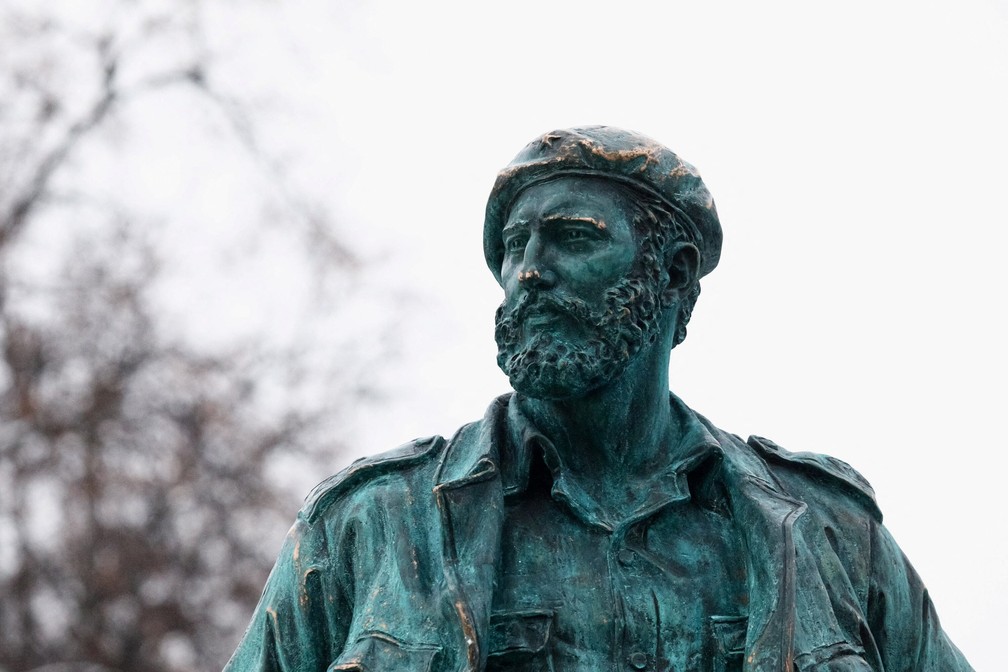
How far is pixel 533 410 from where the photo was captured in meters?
5.74

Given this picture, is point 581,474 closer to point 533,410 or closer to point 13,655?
point 533,410

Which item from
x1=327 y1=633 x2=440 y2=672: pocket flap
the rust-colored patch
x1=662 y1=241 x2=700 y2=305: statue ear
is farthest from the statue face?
x1=327 y1=633 x2=440 y2=672: pocket flap

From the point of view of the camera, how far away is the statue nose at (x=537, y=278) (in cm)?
550

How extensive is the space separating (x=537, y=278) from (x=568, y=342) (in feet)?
0.54

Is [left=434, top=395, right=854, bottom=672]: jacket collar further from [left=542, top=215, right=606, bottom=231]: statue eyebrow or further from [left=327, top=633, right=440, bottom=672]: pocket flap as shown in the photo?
[left=542, top=215, right=606, bottom=231]: statue eyebrow

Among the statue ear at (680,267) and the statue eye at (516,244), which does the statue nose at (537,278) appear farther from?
the statue ear at (680,267)

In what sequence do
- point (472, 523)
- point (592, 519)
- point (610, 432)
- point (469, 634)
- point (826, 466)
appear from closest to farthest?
point (469, 634), point (472, 523), point (592, 519), point (610, 432), point (826, 466)

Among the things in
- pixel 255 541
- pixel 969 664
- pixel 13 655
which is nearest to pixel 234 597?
pixel 255 541

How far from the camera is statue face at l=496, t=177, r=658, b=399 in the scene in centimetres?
551

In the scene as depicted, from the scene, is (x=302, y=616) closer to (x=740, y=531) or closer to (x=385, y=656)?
(x=385, y=656)

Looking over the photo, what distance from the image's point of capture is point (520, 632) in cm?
536

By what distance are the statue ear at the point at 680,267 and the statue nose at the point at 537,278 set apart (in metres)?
0.33

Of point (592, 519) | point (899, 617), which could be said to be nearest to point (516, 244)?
point (592, 519)

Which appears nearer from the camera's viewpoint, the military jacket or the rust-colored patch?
the rust-colored patch
